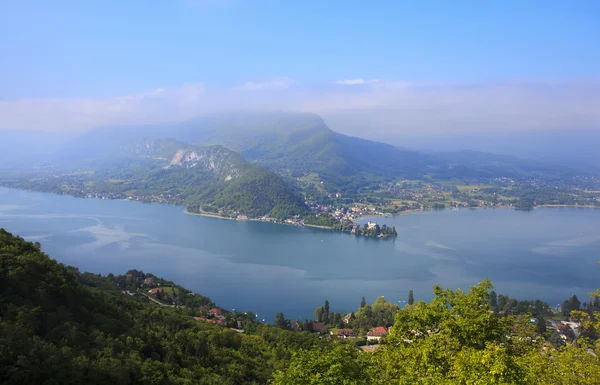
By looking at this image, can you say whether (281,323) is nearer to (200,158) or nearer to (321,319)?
(321,319)

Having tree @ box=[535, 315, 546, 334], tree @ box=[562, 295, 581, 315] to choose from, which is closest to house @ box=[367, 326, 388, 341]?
tree @ box=[535, 315, 546, 334]

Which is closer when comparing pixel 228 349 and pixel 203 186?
pixel 228 349

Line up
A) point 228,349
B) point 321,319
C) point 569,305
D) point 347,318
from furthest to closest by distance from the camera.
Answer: point 569,305
point 347,318
point 321,319
point 228,349

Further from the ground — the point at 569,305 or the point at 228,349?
the point at 228,349

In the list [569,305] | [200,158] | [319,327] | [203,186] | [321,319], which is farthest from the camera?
[200,158]

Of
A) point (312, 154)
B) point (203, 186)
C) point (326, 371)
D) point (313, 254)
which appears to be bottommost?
point (313, 254)

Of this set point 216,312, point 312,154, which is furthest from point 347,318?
point 312,154

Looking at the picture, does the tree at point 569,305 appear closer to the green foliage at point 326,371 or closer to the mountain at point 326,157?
the green foliage at point 326,371
